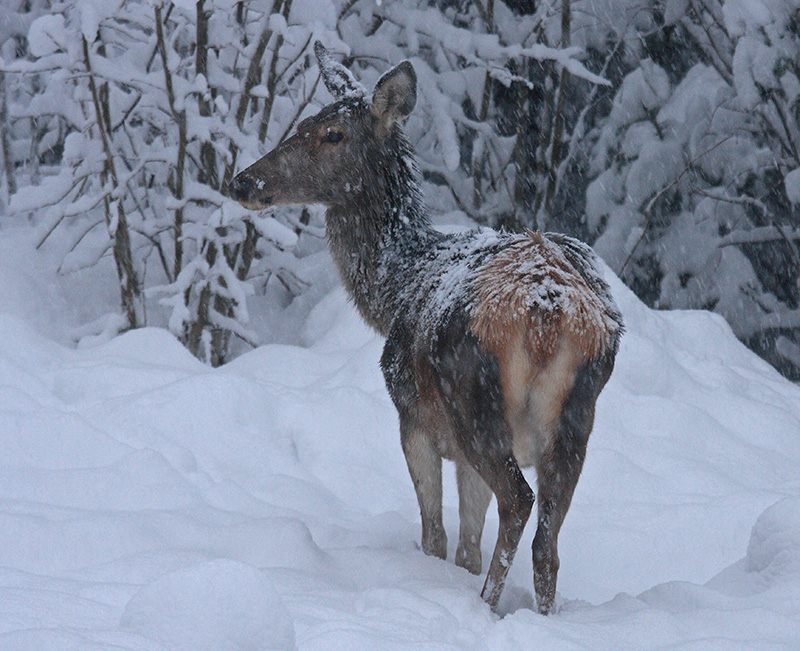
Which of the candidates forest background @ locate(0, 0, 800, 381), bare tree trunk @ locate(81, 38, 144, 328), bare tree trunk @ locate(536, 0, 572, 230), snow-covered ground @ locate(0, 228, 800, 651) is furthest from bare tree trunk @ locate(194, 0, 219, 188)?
bare tree trunk @ locate(536, 0, 572, 230)

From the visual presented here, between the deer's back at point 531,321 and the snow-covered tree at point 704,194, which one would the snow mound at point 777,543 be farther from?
the snow-covered tree at point 704,194

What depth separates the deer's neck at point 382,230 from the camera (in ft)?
14.3

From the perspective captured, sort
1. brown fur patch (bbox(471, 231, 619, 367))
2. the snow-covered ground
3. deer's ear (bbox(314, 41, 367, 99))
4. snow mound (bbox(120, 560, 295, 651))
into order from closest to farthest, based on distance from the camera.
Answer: snow mound (bbox(120, 560, 295, 651)) → the snow-covered ground → brown fur patch (bbox(471, 231, 619, 367)) → deer's ear (bbox(314, 41, 367, 99))

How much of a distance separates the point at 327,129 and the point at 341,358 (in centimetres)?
241

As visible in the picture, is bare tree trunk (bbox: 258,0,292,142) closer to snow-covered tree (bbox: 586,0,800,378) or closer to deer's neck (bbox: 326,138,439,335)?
deer's neck (bbox: 326,138,439,335)

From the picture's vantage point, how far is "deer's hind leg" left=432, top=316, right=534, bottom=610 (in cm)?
318

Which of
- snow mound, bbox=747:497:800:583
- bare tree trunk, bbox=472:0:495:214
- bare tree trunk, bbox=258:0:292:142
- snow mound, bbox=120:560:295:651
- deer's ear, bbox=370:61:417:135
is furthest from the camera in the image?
bare tree trunk, bbox=472:0:495:214

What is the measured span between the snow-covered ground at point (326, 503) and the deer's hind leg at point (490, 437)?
23cm

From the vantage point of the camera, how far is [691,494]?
199 inches

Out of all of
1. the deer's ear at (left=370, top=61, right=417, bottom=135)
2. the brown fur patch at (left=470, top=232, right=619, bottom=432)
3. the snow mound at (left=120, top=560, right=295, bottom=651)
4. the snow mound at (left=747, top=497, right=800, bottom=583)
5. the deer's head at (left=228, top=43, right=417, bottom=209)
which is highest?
the deer's ear at (left=370, top=61, right=417, bottom=135)

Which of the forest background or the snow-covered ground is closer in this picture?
the snow-covered ground

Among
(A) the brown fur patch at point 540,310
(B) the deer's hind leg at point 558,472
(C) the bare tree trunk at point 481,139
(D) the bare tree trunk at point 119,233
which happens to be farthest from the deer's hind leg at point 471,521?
(C) the bare tree trunk at point 481,139

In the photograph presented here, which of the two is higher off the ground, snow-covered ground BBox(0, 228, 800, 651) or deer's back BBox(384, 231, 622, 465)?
deer's back BBox(384, 231, 622, 465)

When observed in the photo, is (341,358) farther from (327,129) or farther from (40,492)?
(40,492)
